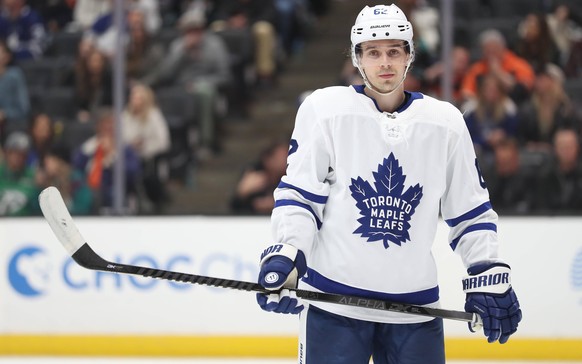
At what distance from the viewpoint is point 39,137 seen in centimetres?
639

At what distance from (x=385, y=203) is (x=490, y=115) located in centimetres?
352

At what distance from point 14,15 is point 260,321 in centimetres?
341

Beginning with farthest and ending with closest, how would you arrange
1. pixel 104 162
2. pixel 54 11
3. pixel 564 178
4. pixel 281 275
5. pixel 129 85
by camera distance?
pixel 54 11 < pixel 129 85 < pixel 104 162 < pixel 564 178 < pixel 281 275

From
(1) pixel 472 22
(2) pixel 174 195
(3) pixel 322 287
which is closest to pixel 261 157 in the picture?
(2) pixel 174 195

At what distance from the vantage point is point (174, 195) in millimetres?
6375

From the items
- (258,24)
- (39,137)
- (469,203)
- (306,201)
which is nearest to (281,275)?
(306,201)

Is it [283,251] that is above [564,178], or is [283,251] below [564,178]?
below

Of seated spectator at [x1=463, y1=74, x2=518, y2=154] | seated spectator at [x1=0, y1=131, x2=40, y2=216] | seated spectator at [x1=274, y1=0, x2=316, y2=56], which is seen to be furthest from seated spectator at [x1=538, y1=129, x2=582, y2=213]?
seated spectator at [x1=0, y1=131, x2=40, y2=216]

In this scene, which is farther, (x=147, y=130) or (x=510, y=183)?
(x=147, y=130)

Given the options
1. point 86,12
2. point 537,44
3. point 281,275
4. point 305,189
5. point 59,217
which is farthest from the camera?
point 86,12

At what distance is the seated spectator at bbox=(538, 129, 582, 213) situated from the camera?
5.52 metres

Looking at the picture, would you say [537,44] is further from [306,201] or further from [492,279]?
[306,201]

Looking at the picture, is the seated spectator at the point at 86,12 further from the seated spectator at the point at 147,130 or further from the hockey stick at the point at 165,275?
the hockey stick at the point at 165,275

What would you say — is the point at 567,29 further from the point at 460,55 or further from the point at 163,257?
the point at 163,257
